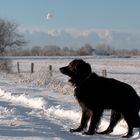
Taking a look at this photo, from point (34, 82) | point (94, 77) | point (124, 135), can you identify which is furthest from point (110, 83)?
point (34, 82)

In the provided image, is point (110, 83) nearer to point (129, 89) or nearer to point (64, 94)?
point (129, 89)

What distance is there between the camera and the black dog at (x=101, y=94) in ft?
30.7

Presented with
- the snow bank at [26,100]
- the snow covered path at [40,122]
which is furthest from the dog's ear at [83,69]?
the snow bank at [26,100]

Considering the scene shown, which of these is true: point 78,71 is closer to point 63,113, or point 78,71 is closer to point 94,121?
point 94,121

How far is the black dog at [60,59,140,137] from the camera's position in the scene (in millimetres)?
9367

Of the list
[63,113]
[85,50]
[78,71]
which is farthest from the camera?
[85,50]

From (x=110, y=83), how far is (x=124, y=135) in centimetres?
115

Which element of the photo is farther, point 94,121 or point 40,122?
point 40,122

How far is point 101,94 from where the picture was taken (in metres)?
9.45

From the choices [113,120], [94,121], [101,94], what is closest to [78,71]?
[101,94]

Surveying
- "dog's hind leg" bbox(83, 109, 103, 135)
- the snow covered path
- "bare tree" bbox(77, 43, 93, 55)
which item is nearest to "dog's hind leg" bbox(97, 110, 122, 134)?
the snow covered path

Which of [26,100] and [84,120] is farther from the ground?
[84,120]

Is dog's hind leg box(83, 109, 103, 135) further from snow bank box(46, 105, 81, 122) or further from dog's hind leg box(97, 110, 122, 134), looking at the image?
snow bank box(46, 105, 81, 122)

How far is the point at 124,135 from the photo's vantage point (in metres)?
9.69
